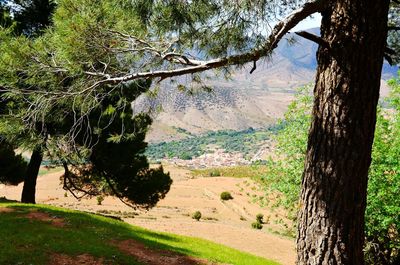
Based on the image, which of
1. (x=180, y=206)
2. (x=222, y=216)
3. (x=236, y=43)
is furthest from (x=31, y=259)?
(x=180, y=206)

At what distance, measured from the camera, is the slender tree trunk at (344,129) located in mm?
4414

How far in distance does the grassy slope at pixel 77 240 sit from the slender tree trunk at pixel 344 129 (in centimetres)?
1022

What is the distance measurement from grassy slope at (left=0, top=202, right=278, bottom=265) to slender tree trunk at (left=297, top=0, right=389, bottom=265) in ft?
33.5

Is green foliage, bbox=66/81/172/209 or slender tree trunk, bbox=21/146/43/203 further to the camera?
slender tree trunk, bbox=21/146/43/203

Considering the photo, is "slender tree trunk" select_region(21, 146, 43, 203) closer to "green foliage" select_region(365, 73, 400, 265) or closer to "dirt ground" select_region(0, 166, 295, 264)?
"dirt ground" select_region(0, 166, 295, 264)

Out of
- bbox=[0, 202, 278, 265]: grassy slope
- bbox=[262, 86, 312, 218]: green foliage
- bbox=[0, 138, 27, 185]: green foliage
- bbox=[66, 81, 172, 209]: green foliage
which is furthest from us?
bbox=[0, 138, 27, 185]: green foliage

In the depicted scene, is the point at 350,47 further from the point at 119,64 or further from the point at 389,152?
the point at 389,152

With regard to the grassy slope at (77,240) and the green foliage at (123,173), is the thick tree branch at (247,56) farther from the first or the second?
the green foliage at (123,173)

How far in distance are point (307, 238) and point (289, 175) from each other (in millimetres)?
13659

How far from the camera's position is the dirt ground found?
2563cm

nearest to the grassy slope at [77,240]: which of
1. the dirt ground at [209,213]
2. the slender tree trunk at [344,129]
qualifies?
the dirt ground at [209,213]

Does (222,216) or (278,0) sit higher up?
(278,0)

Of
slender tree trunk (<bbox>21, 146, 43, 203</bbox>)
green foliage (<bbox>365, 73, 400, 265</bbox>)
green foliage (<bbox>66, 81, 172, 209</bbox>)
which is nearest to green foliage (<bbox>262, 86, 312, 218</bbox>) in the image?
green foliage (<bbox>365, 73, 400, 265</bbox>)

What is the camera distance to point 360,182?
450cm
